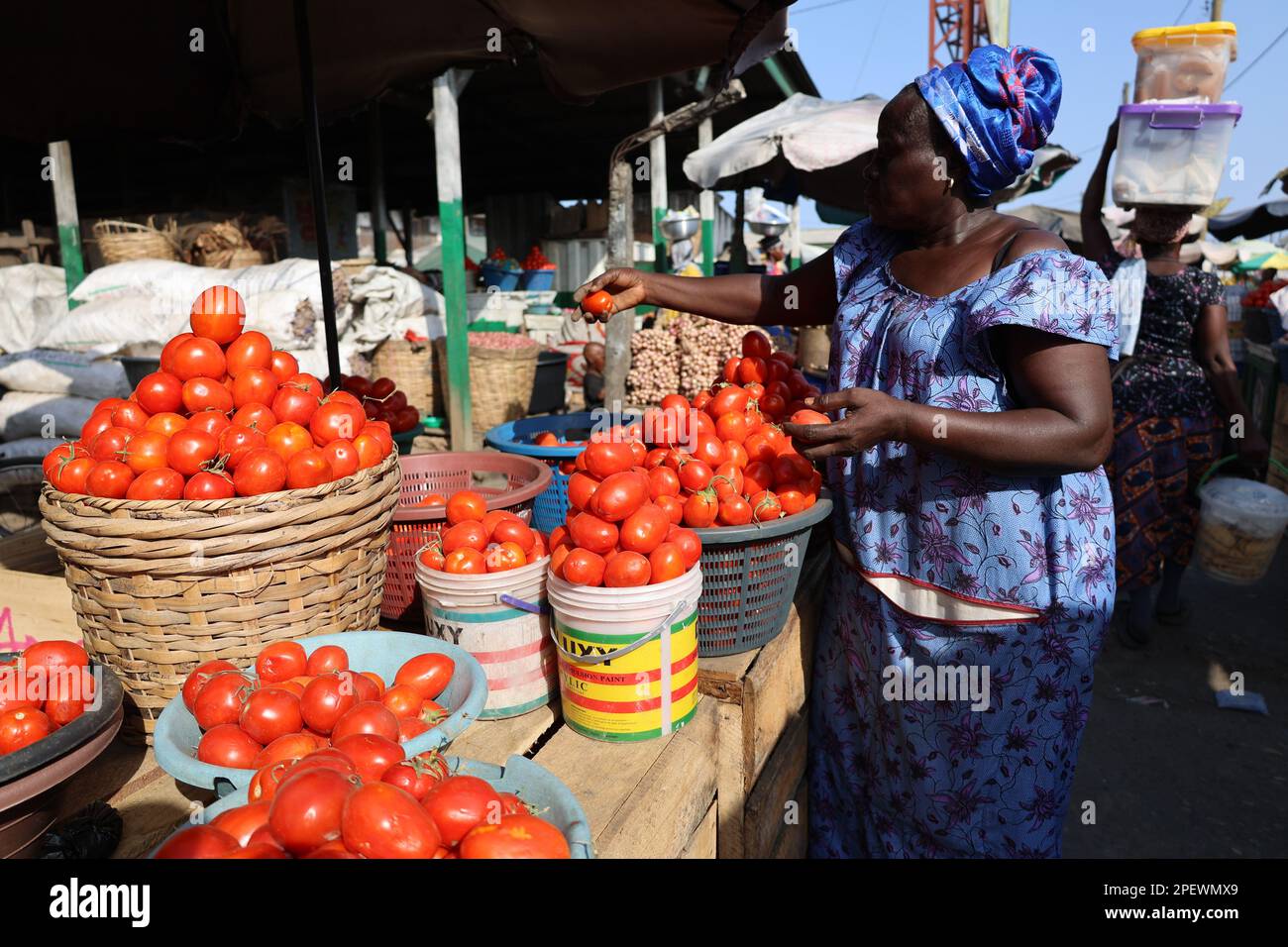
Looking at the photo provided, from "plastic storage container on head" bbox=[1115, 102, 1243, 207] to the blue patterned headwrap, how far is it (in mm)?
2840

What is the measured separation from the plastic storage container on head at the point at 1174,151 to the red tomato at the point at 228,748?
4781 mm

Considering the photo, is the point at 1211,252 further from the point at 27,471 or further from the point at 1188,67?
the point at 27,471

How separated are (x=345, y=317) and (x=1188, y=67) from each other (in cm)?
668

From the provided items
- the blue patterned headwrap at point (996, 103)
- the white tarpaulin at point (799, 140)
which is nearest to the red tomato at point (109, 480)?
the blue patterned headwrap at point (996, 103)

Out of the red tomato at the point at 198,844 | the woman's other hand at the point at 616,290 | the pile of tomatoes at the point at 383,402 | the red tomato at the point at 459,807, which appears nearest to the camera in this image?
the red tomato at the point at 198,844

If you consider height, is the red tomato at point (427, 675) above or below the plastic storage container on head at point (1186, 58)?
below

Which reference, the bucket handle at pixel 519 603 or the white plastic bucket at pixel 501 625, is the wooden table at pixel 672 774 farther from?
the bucket handle at pixel 519 603

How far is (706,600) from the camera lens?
205 centimetres

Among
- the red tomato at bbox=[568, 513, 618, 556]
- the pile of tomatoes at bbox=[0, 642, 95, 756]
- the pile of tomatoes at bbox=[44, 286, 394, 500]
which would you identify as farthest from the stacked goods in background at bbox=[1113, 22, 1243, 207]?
the pile of tomatoes at bbox=[0, 642, 95, 756]

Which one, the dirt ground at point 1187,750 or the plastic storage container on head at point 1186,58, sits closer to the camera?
the dirt ground at point 1187,750

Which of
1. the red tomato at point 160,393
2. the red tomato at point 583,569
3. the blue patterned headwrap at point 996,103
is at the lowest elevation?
the red tomato at point 583,569

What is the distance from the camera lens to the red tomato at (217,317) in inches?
81.3

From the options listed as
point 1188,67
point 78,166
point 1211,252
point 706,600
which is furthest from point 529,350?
point 1211,252

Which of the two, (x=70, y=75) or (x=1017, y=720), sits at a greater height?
(x=70, y=75)
